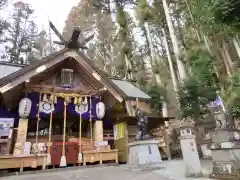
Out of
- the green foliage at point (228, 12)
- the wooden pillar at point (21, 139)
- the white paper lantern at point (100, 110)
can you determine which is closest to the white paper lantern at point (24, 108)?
the wooden pillar at point (21, 139)

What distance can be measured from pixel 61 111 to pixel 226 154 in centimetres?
938

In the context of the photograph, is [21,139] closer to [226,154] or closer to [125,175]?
[125,175]

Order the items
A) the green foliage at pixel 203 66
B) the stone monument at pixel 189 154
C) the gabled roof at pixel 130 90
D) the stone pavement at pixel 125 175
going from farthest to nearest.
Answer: the green foliage at pixel 203 66 < the gabled roof at pixel 130 90 < the stone pavement at pixel 125 175 < the stone monument at pixel 189 154

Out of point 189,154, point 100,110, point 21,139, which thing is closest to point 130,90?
point 100,110

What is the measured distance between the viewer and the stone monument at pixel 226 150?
470 cm

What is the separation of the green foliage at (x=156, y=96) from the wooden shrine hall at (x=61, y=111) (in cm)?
321

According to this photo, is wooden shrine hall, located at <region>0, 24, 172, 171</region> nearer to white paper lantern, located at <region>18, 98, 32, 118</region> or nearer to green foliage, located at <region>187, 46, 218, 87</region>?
white paper lantern, located at <region>18, 98, 32, 118</region>

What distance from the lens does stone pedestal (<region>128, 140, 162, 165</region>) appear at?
893 cm

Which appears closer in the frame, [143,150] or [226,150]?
[226,150]

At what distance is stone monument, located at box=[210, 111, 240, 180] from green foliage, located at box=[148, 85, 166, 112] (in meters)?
10.5

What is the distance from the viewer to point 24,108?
9.34 m

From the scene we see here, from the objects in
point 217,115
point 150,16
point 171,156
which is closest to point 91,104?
point 171,156

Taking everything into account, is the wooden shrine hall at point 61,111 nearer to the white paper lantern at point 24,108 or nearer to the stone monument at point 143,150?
the white paper lantern at point 24,108

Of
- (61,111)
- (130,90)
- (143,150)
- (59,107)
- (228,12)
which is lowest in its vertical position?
(143,150)
